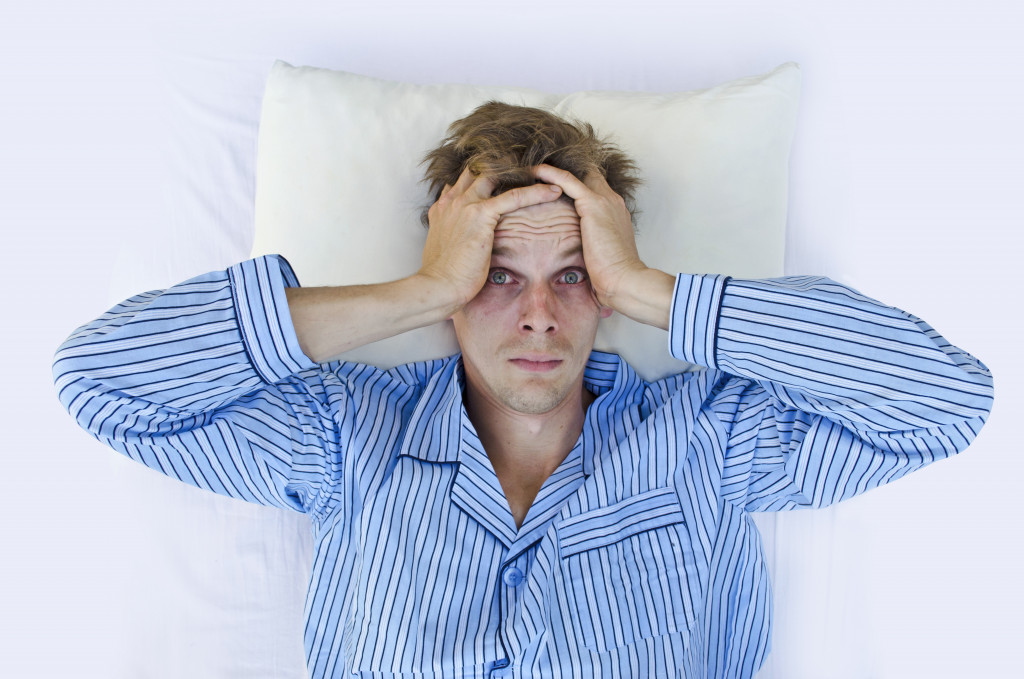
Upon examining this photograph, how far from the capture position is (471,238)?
1349 millimetres

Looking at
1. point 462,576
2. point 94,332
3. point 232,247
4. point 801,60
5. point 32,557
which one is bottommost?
point 32,557

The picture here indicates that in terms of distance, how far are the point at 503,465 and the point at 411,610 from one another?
339mm

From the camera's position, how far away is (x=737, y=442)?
1.41 metres

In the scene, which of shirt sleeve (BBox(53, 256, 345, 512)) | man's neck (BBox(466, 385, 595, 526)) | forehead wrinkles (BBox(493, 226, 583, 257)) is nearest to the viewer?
shirt sleeve (BBox(53, 256, 345, 512))

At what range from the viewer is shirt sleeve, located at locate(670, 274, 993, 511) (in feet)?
3.81

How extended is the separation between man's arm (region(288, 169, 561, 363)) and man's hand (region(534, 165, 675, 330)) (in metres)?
0.05

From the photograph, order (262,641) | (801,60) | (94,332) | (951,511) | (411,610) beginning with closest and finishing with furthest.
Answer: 1. (94,332)
2. (411,610)
3. (262,641)
4. (951,511)
5. (801,60)

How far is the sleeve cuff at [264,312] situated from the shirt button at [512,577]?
1.75 ft

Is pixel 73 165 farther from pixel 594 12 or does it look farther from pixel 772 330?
pixel 772 330

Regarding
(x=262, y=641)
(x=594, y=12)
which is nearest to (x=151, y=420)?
(x=262, y=641)

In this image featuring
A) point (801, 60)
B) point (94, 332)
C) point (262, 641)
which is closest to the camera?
point (94, 332)

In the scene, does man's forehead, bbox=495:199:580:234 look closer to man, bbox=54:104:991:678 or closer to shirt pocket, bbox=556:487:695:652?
man, bbox=54:104:991:678

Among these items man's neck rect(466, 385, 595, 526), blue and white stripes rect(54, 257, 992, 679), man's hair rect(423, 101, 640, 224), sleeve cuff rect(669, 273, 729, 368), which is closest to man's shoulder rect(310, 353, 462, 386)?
blue and white stripes rect(54, 257, 992, 679)

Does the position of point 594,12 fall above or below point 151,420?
above
